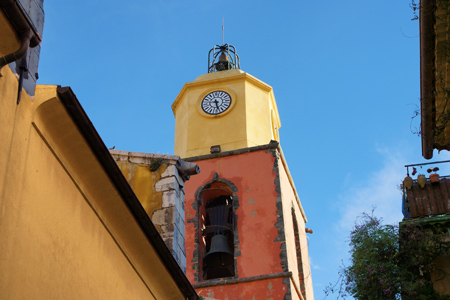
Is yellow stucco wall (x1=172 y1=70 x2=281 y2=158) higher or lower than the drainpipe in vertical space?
higher

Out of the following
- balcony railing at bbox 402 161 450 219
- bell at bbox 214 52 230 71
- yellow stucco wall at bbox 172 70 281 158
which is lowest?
balcony railing at bbox 402 161 450 219

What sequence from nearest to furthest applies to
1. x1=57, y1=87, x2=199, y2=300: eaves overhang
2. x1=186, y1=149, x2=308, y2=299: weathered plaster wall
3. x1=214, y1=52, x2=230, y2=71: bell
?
x1=57, y1=87, x2=199, y2=300: eaves overhang, x1=186, y1=149, x2=308, y2=299: weathered plaster wall, x1=214, y1=52, x2=230, y2=71: bell

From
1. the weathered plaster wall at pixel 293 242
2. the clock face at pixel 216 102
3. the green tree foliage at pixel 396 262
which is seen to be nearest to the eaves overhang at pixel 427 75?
the green tree foliage at pixel 396 262

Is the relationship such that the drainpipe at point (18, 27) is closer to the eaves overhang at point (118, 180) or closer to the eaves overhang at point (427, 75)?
the eaves overhang at point (118, 180)

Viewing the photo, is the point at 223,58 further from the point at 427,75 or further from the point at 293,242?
the point at 427,75

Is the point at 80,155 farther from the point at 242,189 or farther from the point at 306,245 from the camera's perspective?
the point at 306,245

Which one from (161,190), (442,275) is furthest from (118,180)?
(442,275)

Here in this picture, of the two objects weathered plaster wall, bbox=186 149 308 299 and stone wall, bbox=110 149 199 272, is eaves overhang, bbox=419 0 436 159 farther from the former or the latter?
weathered plaster wall, bbox=186 149 308 299

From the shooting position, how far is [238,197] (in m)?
17.0

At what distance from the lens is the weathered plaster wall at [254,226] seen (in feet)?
50.5

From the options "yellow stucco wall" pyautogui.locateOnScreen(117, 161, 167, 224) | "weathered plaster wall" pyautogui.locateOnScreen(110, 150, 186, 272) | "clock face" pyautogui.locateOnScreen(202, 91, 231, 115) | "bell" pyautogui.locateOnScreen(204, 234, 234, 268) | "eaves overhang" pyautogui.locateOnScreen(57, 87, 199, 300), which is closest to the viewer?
"eaves overhang" pyautogui.locateOnScreen(57, 87, 199, 300)

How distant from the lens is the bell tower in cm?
1569

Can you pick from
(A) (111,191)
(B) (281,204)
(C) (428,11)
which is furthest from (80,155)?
(B) (281,204)

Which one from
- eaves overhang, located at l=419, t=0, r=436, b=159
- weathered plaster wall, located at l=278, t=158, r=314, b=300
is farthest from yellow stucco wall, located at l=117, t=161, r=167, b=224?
weathered plaster wall, located at l=278, t=158, r=314, b=300
